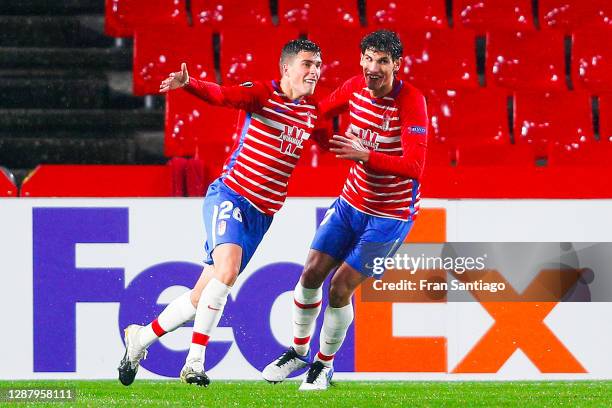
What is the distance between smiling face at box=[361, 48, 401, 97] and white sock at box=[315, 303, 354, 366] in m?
1.08

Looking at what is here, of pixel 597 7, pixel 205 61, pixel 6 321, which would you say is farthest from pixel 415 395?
pixel 597 7

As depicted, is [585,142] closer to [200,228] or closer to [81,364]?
[200,228]

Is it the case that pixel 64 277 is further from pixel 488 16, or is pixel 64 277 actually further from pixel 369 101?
pixel 488 16

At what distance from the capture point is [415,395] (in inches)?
219

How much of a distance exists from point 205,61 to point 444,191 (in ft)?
6.25

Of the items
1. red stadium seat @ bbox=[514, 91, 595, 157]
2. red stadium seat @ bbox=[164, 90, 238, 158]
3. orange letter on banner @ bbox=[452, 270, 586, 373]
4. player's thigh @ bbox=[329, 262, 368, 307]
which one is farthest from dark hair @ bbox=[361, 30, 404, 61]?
red stadium seat @ bbox=[514, 91, 595, 157]

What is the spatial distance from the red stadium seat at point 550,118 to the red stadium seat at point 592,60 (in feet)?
0.72

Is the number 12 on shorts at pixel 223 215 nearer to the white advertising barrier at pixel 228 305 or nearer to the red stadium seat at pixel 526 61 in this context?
the white advertising barrier at pixel 228 305

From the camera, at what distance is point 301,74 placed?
203 inches

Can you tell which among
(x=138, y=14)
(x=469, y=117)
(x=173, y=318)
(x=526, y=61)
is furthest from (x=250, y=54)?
(x=173, y=318)

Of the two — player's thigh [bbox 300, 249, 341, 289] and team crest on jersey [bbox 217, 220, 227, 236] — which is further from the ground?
team crest on jersey [bbox 217, 220, 227, 236]

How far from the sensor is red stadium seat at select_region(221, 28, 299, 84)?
7273 millimetres

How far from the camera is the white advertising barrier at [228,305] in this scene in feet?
19.9

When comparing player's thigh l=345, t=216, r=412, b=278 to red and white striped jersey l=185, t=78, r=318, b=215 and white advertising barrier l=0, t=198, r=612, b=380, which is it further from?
white advertising barrier l=0, t=198, r=612, b=380
